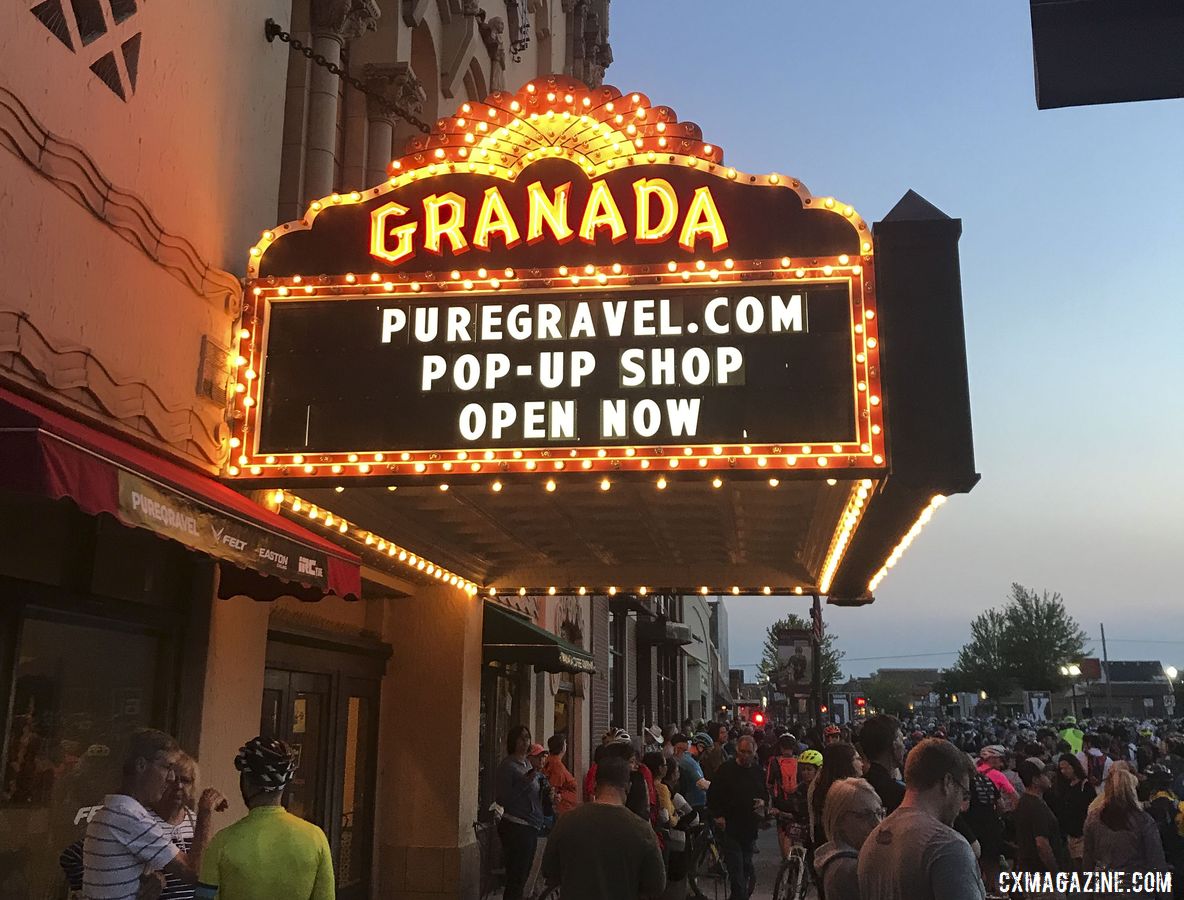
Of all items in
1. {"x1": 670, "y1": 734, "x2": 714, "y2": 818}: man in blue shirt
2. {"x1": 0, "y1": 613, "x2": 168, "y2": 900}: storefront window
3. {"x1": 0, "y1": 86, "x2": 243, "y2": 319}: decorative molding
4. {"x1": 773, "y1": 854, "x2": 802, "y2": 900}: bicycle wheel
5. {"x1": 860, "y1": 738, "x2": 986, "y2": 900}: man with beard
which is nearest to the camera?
{"x1": 860, "y1": 738, "x2": 986, "y2": 900}: man with beard

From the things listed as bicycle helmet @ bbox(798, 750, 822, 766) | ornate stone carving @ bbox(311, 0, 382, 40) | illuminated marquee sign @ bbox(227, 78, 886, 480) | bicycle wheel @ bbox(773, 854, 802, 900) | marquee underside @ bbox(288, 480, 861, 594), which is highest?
ornate stone carving @ bbox(311, 0, 382, 40)

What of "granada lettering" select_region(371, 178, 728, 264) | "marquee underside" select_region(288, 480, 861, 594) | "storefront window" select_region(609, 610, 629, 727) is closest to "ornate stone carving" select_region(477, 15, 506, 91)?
"marquee underside" select_region(288, 480, 861, 594)

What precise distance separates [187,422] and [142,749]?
10.5 feet

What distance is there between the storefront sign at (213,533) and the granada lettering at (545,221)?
233cm

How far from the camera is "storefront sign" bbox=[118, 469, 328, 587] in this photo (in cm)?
475

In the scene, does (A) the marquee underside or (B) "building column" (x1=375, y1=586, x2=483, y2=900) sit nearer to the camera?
(A) the marquee underside

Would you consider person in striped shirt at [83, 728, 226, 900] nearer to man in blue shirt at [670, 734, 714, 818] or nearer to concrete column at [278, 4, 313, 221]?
concrete column at [278, 4, 313, 221]

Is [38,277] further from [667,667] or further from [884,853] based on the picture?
[667,667]

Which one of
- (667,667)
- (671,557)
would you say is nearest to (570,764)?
(671,557)

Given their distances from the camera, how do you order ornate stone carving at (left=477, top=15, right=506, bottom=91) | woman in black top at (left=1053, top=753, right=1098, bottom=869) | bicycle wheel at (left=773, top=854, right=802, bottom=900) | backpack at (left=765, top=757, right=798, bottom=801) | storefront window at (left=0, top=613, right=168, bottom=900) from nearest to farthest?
storefront window at (left=0, top=613, right=168, bottom=900) < woman in black top at (left=1053, top=753, right=1098, bottom=869) < bicycle wheel at (left=773, top=854, right=802, bottom=900) < backpack at (left=765, top=757, right=798, bottom=801) < ornate stone carving at (left=477, top=15, right=506, bottom=91)

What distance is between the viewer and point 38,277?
5422 mm

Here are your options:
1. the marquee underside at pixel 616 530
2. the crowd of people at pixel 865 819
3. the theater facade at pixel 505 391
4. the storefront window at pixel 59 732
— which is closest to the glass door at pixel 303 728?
the theater facade at pixel 505 391

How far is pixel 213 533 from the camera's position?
5.41 m

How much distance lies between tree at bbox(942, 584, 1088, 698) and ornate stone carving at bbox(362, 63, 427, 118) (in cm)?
6911
